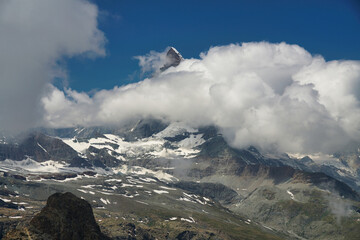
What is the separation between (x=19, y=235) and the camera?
282 feet

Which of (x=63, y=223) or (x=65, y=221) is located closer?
(x=63, y=223)

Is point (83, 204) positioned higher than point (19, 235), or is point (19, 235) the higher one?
point (83, 204)

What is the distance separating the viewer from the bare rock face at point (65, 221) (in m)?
101

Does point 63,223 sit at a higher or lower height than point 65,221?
lower

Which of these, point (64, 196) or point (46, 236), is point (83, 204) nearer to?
point (64, 196)

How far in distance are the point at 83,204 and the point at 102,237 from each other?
17604mm

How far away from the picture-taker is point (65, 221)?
111 m

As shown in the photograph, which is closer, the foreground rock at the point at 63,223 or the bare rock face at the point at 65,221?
the foreground rock at the point at 63,223

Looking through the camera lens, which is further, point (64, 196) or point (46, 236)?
point (64, 196)

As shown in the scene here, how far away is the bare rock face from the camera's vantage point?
10125 cm

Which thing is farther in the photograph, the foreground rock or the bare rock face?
the bare rock face

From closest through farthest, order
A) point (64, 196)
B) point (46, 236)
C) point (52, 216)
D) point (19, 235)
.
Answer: point (19, 235) → point (46, 236) → point (52, 216) → point (64, 196)

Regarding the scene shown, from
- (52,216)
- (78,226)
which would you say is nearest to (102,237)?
(78,226)

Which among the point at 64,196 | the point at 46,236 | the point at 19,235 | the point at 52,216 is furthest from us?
the point at 64,196
